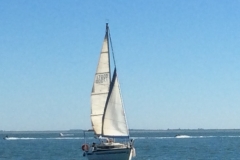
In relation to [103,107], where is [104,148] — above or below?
below

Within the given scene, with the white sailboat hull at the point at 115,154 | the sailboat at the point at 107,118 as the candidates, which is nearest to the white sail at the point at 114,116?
the sailboat at the point at 107,118

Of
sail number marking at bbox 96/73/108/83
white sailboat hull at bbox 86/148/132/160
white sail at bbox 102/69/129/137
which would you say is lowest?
white sailboat hull at bbox 86/148/132/160

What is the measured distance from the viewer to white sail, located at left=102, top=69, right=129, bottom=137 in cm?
6022

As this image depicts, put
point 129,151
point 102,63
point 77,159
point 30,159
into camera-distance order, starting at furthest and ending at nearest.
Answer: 1. point 30,159
2. point 77,159
3. point 102,63
4. point 129,151

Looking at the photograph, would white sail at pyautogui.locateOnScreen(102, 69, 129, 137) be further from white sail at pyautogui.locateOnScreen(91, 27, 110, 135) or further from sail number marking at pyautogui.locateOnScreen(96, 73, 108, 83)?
sail number marking at pyautogui.locateOnScreen(96, 73, 108, 83)

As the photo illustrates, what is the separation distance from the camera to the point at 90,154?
5922 cm

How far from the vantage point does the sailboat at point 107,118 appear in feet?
191

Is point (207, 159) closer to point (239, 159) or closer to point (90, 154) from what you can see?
point (239, 159)

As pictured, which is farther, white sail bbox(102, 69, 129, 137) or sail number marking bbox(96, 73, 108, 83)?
sail number marking bbox(96, 73, 108, 83)

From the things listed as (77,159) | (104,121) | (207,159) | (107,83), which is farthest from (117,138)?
(207,159)

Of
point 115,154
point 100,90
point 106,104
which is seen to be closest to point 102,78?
point 100,90

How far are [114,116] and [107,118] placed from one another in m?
0.83

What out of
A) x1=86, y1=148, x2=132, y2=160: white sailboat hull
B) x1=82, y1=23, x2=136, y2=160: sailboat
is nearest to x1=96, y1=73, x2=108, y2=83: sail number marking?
x1=82, y1=23, x2=136, y2=160: sailboat

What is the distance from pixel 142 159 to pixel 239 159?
44.2 feet
